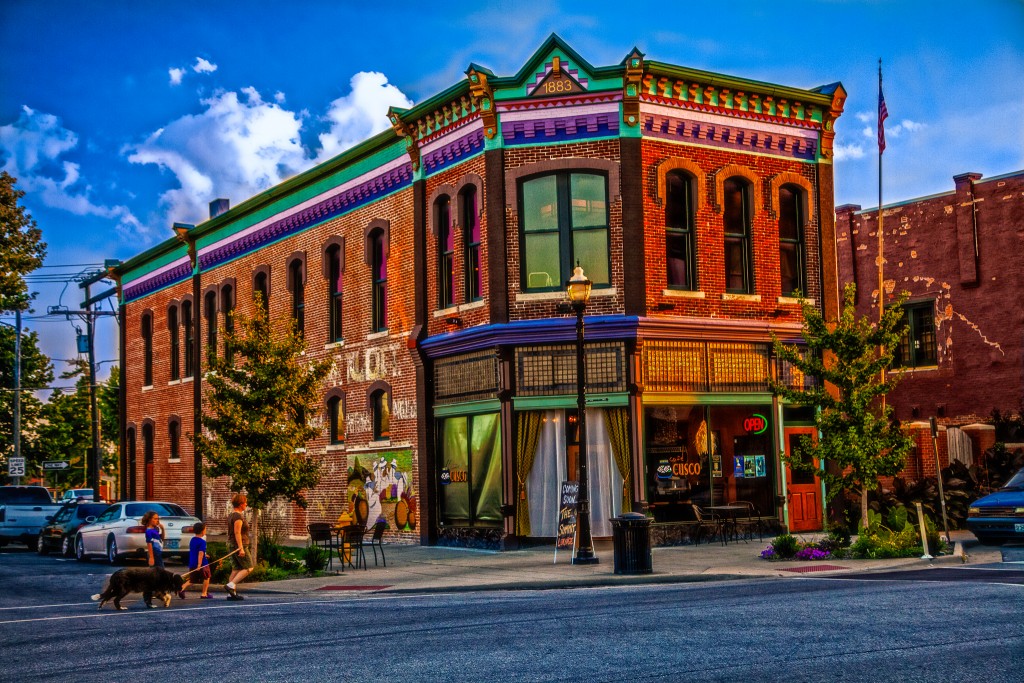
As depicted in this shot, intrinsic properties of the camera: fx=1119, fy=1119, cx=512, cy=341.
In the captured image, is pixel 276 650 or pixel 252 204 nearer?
pixel 276 650

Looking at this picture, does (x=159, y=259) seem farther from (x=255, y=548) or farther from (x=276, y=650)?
(x=276, y=650)

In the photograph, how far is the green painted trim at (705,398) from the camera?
24625 millimetres

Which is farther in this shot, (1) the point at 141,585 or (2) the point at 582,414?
(2) the point at 582,414

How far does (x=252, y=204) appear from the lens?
35344mm

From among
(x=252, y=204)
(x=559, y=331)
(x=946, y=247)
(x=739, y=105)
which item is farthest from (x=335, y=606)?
(x=946, y=247)

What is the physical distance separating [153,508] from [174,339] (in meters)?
15.8

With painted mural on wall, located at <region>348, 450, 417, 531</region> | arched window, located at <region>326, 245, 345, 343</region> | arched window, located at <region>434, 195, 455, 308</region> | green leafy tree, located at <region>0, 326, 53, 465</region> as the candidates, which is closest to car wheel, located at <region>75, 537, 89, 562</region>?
painted mural on wall, located at <region>348, 450, 417, 531</region>

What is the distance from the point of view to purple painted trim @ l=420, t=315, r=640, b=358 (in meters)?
24.2

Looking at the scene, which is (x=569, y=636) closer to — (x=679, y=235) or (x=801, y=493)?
(x=679, y=235)

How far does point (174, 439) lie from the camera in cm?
4066

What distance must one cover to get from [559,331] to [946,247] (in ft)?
58.2

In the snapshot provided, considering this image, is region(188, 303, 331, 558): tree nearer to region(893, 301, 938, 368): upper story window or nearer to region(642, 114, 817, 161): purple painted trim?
region(642, 114, 817, 161): purple painted trim

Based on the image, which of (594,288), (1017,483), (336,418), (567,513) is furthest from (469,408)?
(1017,483)

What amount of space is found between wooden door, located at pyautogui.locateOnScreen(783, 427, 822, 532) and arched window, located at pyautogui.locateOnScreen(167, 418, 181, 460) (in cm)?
2293
